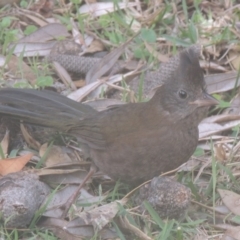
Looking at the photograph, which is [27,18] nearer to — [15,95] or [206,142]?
[15,95]

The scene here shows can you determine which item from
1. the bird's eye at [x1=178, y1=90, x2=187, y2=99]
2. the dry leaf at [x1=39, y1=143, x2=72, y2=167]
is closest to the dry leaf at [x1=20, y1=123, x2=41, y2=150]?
the dry leaf at [x1=39, y1=143, x2=72, y2=167]

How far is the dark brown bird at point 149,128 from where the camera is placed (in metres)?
4.67

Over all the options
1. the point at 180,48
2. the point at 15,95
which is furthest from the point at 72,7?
the point at 15,95

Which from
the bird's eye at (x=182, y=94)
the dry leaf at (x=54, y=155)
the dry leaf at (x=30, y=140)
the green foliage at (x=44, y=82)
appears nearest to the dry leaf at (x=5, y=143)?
the dry leaf at (x=30, y=140)

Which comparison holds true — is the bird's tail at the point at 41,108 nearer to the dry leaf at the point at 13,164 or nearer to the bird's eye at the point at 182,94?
the dry leaf at the point at 13,164

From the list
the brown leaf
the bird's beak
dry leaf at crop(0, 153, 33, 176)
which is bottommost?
the brown leaf

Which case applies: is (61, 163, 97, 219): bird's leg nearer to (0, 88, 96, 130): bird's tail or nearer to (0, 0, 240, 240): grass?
(0, 0, 240, 240): grass

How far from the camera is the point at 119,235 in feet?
14.2

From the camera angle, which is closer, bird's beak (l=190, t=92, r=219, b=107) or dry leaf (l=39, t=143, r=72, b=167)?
bird's beak (l=190, t=92, r=219, b=107)

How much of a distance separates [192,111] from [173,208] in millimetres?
666

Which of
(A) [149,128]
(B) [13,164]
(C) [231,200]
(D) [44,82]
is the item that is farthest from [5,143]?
(C) [231,200]

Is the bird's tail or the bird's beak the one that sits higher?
the bird's beak

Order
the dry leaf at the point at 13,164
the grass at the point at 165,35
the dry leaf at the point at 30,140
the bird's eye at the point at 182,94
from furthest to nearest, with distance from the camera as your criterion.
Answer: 1. the dry leaf at the point at 30,140
2. the grass at the point at 165,35
3. the dry leaf at the point at 13,164
4. the bird's eye at the point at 182,94

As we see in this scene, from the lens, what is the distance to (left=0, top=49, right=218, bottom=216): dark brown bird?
467cm
